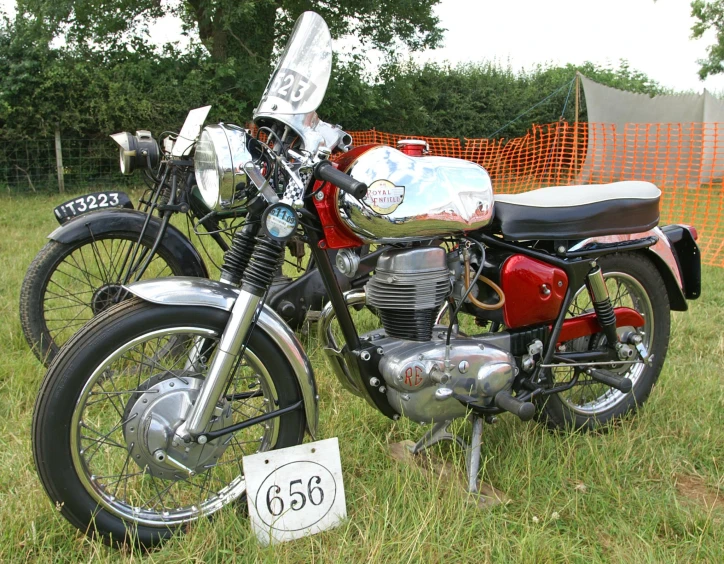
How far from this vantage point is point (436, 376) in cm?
196

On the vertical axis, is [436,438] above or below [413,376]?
below

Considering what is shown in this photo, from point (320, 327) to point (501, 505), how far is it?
0.84m

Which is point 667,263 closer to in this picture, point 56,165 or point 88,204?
point 88,204

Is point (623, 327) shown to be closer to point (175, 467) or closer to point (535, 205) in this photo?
point (535, 205)

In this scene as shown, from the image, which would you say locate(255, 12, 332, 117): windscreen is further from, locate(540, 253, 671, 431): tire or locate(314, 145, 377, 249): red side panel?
locate(540, 253, 671, 431): tire

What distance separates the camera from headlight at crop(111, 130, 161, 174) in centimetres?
316

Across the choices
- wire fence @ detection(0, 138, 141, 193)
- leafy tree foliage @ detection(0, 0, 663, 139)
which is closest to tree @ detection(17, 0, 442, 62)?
leafy tree foliage @ detection(0, 0, 663, 139)

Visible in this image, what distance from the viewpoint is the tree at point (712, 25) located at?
73.3 ft

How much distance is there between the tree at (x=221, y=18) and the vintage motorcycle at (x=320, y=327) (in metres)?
11.8

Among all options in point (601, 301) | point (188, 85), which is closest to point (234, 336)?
point (601, 301)

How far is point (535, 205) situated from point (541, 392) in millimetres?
671

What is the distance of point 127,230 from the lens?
10.2ft

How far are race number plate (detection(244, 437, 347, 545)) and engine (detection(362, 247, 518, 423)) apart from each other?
1.00ft

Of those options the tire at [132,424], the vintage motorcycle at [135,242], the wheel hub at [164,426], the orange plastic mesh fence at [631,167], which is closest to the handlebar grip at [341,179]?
the tire at [132,424]
